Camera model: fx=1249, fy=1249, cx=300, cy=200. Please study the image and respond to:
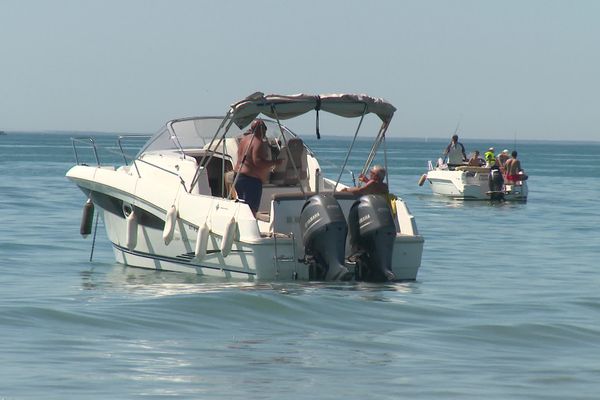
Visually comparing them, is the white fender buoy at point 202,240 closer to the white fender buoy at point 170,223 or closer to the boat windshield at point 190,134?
the white fender buoy at point 170,223

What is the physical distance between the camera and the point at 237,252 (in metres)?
14.7

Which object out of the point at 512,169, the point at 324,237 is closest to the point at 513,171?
the point at 512,169

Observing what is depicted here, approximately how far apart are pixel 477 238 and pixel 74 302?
39.4ft

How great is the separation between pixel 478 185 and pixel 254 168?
21.3 meters

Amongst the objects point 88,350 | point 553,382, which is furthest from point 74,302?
point 553,382

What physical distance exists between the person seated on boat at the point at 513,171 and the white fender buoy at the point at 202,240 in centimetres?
2178

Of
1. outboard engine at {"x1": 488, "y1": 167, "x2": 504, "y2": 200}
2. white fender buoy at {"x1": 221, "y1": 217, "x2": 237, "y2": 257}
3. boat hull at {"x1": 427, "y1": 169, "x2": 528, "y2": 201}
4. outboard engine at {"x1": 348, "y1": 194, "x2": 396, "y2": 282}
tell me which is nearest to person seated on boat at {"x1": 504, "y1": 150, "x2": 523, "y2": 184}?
boat hull at {"x1": 427, "y1": 169, "x2": 528, "y2": 201}

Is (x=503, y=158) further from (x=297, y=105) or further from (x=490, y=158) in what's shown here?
(x=297, y=105)

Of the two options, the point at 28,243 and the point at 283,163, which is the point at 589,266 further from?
the point at 28,243

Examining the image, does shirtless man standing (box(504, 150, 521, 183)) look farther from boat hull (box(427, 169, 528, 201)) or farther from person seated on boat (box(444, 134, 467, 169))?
person seated on boat (box(444, 134, 467, 169))

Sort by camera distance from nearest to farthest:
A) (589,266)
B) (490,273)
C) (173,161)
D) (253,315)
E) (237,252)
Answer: (253,315) < (237,252) < (173,161) < (490,273) < (589,266)

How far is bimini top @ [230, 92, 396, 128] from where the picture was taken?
1501cm

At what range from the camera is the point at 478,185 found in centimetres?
3597

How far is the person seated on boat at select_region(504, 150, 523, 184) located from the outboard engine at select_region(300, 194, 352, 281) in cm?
2220
